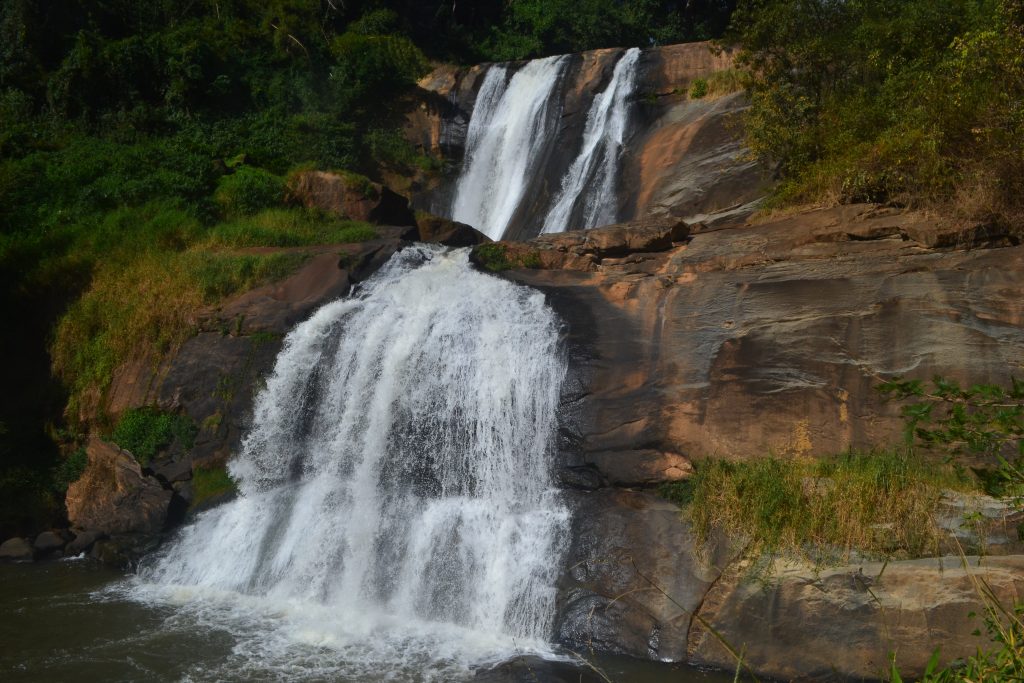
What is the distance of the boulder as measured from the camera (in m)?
19.2

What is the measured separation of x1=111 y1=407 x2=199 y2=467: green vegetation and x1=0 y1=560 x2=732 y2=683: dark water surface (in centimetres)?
291

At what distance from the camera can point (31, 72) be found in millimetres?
23234

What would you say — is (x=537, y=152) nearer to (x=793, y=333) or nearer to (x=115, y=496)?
(x=793, y=333)

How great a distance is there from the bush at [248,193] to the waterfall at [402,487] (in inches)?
240

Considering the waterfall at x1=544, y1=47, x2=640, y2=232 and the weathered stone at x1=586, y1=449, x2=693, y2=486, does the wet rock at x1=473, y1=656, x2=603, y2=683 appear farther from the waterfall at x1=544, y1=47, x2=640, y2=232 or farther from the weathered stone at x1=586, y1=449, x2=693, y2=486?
the waterfall at x1=544, y1=47, x2=640, y2=232

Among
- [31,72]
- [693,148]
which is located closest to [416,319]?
[693,148]

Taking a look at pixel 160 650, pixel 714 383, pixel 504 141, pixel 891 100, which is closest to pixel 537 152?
pixel 504 141

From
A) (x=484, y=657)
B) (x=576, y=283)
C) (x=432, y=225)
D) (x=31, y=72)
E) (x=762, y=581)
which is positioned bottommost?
(x=484, y=657)

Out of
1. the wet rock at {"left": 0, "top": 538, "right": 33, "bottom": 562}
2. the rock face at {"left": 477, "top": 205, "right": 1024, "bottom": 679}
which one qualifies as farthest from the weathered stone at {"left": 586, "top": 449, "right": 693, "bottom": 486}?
the wet rock at {"left": 0, "top": 538, "right": 33, "bottom": 562}

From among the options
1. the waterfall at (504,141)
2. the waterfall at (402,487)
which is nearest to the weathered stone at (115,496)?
the waterfall at (402,487)

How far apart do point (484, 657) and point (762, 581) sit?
11.0 feet

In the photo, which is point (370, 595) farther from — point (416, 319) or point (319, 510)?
point (416, 319)

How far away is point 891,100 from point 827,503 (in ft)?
24.0

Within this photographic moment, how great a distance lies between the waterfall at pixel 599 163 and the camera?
19.4 metres
